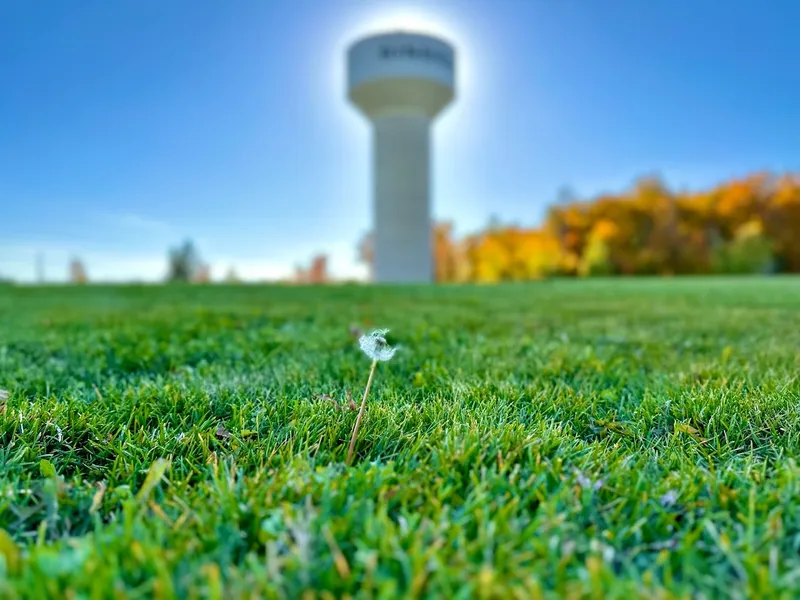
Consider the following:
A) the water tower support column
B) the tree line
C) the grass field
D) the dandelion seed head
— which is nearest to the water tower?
the water tower support column

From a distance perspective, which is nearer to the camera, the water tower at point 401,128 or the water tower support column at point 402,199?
the water tower at point 401,128

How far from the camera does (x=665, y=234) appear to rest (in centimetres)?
2802

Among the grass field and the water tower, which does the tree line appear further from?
the grass field

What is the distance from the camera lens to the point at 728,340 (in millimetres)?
2414

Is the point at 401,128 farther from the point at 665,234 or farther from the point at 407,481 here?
the point at 407,481

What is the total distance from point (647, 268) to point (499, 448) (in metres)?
29.0

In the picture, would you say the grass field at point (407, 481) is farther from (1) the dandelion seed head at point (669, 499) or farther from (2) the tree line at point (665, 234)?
(2) the tree line at point (665, 234)

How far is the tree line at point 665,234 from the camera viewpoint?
26.5m

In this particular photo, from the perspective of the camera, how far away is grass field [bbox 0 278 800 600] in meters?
0.61

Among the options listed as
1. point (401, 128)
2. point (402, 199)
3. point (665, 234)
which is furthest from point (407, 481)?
point (665, 234)

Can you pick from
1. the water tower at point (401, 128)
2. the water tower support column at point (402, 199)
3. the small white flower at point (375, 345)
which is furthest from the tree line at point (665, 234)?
the small white flower at point (375, 345)

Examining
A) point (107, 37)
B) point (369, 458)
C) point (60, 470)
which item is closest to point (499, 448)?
point (369, 458)

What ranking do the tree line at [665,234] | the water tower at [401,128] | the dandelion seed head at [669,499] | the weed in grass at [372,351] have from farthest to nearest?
1. the tree line at [665,234]
2. the water tower at [401,128]
3. the weed in grass at [372,351]
4. the dandelion seed head at [669,499]

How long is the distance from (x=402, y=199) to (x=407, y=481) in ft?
66.8
